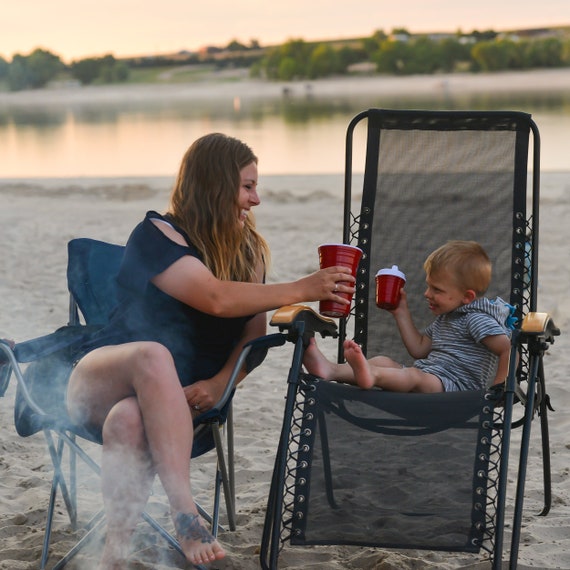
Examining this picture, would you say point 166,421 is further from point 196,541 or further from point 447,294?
point 447,294

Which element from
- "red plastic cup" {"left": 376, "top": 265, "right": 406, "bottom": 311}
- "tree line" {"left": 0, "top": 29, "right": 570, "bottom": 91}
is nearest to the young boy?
"red plastic cup" {"left": 376, "top": 265, "right": 406, "bottom": 311}

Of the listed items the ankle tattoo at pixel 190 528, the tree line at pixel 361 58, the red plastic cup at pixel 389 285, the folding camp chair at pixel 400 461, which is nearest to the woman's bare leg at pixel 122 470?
the ankle tattoo at pixel 190 528

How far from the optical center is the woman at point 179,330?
2.50m

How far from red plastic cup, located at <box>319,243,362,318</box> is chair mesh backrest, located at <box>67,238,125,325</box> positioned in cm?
80

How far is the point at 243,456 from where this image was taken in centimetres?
385

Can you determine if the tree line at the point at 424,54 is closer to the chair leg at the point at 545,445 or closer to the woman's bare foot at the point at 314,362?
the chair leg at the point at 545,445

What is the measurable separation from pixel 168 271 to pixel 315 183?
1672 cm

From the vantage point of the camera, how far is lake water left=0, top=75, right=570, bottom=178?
89.9 ft

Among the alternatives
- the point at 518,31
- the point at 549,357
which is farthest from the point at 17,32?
the point at 549,357

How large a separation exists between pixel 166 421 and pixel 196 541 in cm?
32

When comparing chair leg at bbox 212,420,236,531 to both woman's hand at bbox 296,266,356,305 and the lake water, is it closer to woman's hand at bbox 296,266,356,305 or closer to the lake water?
woman's hand at bbox 296,266,356,305

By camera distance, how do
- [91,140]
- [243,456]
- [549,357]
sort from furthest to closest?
[91,140]
[549,357]
[243,456]

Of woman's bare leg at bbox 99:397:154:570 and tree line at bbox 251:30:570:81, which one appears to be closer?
woman's bare leg at bbox 99:397:154:570

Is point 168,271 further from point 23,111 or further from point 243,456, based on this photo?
point 23,111
